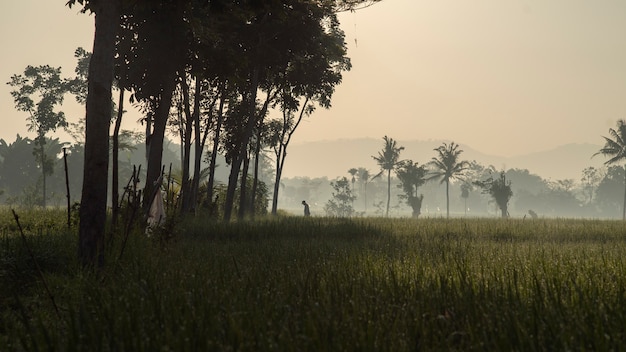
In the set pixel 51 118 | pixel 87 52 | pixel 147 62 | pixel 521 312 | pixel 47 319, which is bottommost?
pixel 47 319

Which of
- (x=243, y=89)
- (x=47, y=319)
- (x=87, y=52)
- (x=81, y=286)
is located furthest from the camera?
(x=87, y=52)

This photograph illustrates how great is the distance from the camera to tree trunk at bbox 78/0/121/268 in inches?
283

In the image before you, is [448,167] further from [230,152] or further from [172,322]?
[172,322]

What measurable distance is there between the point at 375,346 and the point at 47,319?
11.0 ft

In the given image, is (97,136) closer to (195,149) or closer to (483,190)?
(195,149)

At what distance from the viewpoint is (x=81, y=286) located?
5477mm

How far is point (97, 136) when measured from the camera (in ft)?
24.0

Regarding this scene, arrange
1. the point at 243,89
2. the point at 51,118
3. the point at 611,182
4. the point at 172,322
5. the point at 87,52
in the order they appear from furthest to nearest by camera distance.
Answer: the point at 611,182
the point at 51,118
the point at 87,52
the point at 243,89
the point at 172,322

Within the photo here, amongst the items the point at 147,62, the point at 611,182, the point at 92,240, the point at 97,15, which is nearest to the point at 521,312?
the point at 92,240

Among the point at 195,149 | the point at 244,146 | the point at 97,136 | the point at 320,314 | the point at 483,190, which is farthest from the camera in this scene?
the point at 483,190

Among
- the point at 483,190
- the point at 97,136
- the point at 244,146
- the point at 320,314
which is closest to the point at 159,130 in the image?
the point at 244,146

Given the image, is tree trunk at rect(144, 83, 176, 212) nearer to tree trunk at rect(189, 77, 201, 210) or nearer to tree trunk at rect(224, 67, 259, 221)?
tree trunk at rect(189, 77, 201, 210)

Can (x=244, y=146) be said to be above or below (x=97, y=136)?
above

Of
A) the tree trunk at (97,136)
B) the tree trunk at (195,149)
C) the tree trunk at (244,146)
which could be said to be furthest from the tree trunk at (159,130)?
the tree trunk at (97,136)
